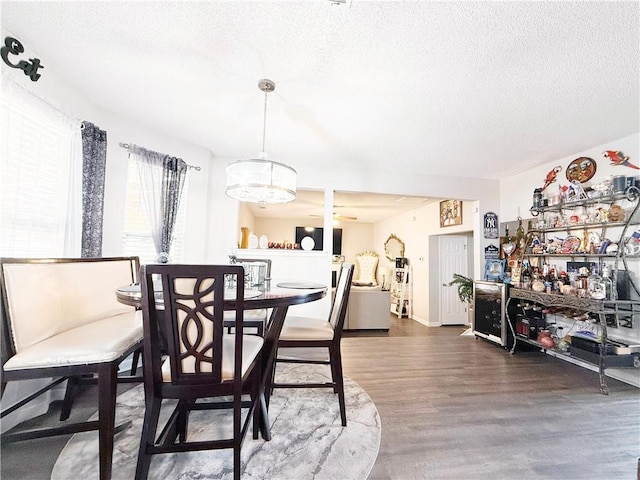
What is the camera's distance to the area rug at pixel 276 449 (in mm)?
1469

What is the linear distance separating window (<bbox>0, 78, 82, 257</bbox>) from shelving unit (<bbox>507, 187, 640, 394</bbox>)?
4.71 metres

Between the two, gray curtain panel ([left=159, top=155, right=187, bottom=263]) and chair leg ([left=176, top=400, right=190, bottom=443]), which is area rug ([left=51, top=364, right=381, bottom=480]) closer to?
chair leg ([left=176, top=400, right=190, bottom=443])

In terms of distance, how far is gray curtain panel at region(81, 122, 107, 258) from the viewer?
2342 mm

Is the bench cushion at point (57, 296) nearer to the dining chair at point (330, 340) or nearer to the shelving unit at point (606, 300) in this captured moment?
the dining chair at point (330, 340)

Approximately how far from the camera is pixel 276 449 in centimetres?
165

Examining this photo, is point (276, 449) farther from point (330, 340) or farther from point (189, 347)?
point (189, 347)

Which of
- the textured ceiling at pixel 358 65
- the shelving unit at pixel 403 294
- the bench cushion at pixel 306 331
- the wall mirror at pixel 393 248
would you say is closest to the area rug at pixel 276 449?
the bench cushion at pixel 306 331

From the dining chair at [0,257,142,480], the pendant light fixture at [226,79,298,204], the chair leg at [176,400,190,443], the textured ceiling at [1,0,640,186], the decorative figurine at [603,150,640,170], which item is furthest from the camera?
the decorative figurine at [603,150,640,170]

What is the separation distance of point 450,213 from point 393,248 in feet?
7.77

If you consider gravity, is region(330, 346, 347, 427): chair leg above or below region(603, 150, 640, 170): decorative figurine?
below

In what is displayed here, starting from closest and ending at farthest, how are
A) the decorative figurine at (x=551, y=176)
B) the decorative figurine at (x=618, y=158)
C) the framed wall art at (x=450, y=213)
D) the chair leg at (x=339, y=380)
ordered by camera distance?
the chair leg at (x=339, y=380) < the decorative figurine at (x=618, y=158) < the decorative figurine at (x=551, y=176) < the framed wall art at (x=450, y=213)

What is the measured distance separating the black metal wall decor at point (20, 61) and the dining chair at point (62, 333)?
122 cm

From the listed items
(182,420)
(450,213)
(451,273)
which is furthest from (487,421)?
(451,273)

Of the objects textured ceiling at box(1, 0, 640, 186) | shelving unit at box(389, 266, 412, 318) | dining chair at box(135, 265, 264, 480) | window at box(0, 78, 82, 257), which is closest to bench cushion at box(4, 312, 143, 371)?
dining chair at box(135, 265, 264, 480)
